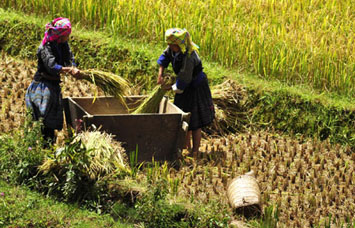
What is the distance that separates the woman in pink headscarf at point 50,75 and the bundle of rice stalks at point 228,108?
5.96 ft

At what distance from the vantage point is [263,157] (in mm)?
6695

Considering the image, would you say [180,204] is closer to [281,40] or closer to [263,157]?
[263,157]

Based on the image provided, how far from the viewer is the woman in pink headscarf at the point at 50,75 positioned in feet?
20.0

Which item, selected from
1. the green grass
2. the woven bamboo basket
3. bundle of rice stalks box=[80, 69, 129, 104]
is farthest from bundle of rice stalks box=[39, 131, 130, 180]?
the woven bamboo basket

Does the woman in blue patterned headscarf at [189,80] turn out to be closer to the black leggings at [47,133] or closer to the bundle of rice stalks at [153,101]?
the bundle of rice stalks at [153,101]

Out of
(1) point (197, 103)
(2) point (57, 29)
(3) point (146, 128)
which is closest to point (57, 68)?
(2) point (57, 29)

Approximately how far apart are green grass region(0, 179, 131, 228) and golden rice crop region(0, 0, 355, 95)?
10.9ft

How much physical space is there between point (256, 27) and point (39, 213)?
4.19 metres

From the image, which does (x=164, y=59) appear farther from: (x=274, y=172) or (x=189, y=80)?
(x=274, y=172)

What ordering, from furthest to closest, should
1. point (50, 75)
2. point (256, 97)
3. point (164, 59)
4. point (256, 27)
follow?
point (256, 27) → point (256, 97) → point (164, 59) → point (50, 75)

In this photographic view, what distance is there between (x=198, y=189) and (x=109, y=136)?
0.90m

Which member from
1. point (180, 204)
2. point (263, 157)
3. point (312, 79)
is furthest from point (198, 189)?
point (312, 79)

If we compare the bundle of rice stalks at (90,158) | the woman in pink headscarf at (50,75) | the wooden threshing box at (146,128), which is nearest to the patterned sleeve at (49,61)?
the woman in pink headscarf at (50,75)

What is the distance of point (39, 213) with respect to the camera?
524 centimetres
